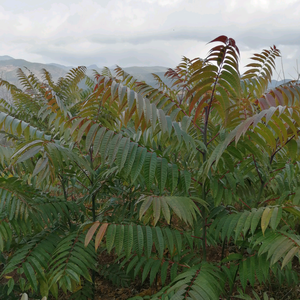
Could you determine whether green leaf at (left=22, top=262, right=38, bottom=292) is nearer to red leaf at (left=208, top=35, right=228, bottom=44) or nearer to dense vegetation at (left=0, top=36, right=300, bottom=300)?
dense vegetation at (left=0, top=36, right=300, bottom=300)

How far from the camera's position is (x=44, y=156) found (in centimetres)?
116

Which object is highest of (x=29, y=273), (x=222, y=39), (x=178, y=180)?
(x=222, y=39)

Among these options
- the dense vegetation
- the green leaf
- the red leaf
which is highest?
the red leaf

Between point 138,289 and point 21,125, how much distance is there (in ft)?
6.40

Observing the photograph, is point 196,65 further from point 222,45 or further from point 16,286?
point 16,286

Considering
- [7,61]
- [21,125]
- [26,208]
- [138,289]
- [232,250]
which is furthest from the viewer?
[7,61]

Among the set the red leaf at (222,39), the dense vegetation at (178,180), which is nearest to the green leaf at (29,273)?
the dense vegetation at (178,180)

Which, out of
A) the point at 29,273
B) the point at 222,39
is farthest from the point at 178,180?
the point at 29,273

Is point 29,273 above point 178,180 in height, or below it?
below

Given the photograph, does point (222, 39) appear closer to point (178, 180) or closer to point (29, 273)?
point (178, 180)

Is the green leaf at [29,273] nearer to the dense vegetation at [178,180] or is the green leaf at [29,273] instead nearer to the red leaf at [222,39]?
the dense vegetation at [178,180]

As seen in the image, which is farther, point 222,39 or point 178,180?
point 178,180

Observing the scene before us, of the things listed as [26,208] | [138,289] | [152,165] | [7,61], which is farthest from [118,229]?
[7,61]

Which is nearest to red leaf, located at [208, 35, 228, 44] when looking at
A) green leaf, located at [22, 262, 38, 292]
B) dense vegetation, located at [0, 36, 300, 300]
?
dense vegetation, located at [0, 36, 300, 300]
